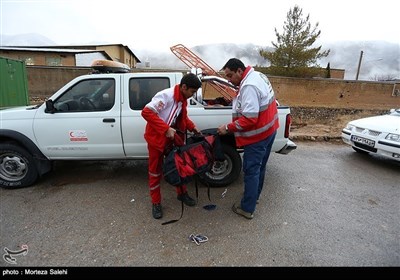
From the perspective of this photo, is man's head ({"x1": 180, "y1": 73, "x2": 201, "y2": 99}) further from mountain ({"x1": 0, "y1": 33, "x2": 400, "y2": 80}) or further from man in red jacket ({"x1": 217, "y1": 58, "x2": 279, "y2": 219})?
mountain ({"x1": 0, "y1": 33, "x2": 400, "y2": 80})

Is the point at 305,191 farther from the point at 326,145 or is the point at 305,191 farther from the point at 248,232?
the point at 326,145

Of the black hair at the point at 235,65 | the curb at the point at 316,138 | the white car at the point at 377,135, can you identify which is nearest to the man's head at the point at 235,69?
the black hair at the point at 235,65

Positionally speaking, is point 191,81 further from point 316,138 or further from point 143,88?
point 316,138

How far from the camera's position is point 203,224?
2.77m

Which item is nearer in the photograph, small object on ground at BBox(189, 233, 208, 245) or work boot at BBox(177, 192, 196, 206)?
small object on ground at BBox(189, 233, 208, 245)

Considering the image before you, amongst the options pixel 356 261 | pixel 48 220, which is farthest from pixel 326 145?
pixel 48 220

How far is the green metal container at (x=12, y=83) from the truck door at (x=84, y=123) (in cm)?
561

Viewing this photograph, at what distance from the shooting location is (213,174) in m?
3.64

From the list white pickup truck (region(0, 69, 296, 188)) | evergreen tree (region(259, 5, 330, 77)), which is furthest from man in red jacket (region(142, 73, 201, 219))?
evergreen tree (region(259, 5, 330, 77))

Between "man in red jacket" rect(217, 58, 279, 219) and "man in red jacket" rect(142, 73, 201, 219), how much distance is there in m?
0.47

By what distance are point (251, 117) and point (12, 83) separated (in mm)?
8658

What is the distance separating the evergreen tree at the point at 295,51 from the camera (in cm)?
2291

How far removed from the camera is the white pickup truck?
11.1 feet

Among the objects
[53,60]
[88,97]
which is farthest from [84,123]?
[53,60]
